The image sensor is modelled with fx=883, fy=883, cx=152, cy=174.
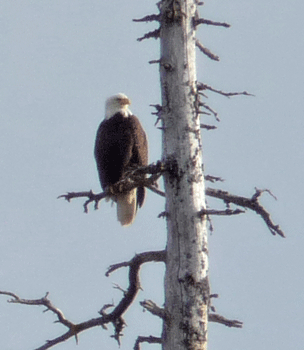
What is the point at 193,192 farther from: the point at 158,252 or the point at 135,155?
the point at 135,155

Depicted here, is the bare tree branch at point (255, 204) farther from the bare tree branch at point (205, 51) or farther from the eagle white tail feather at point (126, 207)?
the eagle white tail feather at point (126, 207)

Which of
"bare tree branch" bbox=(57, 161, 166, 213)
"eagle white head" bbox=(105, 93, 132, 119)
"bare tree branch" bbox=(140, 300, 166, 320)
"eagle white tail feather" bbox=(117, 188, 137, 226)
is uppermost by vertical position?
"eagle white head" bbox=(105, 93, 132, 119)

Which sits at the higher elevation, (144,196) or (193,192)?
(144,196)

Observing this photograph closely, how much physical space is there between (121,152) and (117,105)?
33.0 inches

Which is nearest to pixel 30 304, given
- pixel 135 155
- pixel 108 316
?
pixel 108 316

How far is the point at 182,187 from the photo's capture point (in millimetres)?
5566

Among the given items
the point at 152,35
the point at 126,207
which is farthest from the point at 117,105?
the point at 152,35

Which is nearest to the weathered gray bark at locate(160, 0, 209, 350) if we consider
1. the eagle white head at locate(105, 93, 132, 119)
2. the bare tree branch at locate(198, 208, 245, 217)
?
the bare tree branch at locate(198, 208, 245, 217)

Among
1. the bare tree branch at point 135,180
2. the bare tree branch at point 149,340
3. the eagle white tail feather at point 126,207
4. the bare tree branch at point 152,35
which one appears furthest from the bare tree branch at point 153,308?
the eagle white tail feather at point 126,207

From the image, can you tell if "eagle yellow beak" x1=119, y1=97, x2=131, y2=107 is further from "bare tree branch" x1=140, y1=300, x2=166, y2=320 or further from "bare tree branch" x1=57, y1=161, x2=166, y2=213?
"bare tree branch" x1=140, y1=300, x2=166, y2=320

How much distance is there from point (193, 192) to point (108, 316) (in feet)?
3.57

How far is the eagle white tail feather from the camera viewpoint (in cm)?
878

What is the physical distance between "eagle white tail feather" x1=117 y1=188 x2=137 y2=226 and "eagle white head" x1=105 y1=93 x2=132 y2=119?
Result: 0.86 metres

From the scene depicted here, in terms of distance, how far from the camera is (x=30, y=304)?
18.6ft
